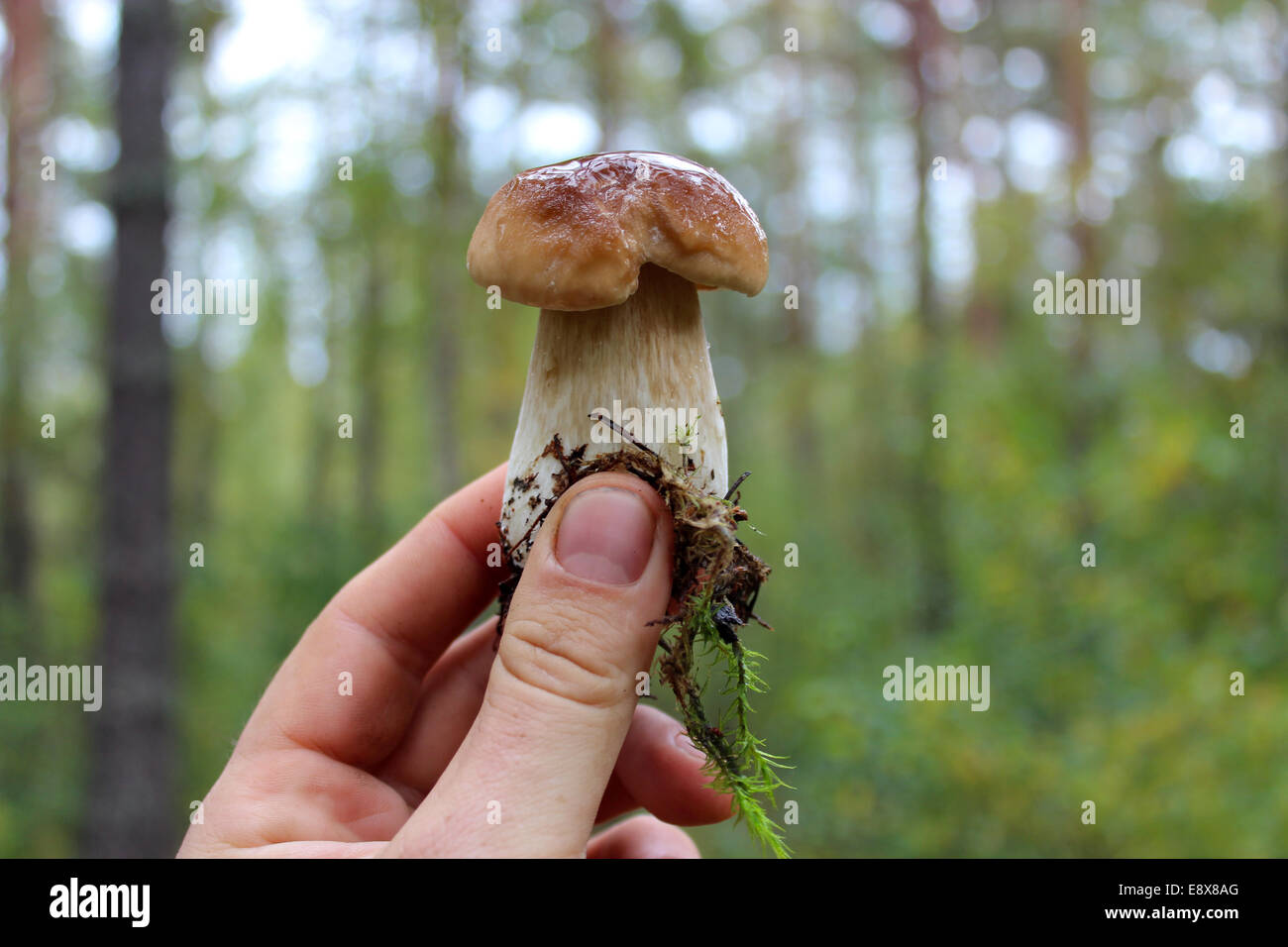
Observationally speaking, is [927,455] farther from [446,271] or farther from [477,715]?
[446,271]

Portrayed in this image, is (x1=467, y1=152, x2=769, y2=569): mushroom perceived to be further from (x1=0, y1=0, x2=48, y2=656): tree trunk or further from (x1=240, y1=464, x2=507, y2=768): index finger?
(x1=0, y1=0, x2=48, y2=656): tree trunk

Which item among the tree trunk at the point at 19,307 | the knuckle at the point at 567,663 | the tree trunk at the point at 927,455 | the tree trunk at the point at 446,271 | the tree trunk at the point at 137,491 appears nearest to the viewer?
the knuckle at the point at 567,663

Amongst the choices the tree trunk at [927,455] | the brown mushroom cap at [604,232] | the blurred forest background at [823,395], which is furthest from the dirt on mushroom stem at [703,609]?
the tree trunk at [927,455]

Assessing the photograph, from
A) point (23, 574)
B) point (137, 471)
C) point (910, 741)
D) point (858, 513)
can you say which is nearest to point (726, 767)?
point (910, 741)

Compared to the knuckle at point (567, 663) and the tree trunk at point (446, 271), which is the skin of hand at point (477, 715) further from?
the tree trunk at point (446, 271)

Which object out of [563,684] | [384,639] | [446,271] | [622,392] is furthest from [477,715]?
[446,271]

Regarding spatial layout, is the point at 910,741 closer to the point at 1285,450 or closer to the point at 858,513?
the point at 1285,450

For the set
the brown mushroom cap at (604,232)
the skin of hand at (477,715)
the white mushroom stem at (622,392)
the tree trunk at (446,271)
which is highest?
the tree trunk at (446,271)

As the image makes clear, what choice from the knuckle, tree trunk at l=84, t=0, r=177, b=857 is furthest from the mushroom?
tree trunk at l=84, t=0, r=177, b=857
